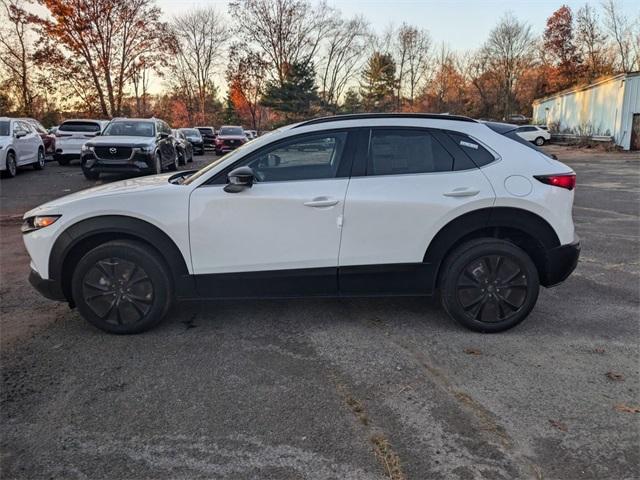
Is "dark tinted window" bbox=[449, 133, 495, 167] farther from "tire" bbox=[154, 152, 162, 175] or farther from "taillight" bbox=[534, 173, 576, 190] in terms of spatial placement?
"tire" bbox=[154, 152, 162, 175]

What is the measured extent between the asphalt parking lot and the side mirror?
119 centimetres

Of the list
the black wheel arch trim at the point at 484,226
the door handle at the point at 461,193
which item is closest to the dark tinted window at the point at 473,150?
the door handle at the point at 461,193

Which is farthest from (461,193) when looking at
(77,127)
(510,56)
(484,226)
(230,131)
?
(510,56)

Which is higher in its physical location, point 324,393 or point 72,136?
point 72,136

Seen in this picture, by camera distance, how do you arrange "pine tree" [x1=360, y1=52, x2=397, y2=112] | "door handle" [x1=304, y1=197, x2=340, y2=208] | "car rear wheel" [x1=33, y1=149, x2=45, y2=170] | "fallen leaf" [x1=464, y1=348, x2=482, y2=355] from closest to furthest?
"fallen leaf" [x1=464, y1=348, x2=482, y2=355] < "door handle" [x1=304, y1=197, x2=340, y2=208] < "car rear wheel" [x1=33, y1=149, x2=45, y2=170] < "pine tree" [x1=360, y1=52, x2=397, y2=112]

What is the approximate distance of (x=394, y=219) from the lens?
12.3 feet

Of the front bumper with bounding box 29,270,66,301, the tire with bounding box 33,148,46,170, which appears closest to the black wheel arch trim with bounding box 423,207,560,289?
the front bumper with bounding box 29,270,66,301

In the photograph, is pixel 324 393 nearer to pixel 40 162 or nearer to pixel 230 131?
pixel 40 162

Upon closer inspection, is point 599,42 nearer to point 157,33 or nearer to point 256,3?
point 256,3

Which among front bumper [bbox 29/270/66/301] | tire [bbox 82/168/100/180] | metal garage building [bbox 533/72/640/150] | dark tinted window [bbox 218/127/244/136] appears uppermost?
metal garage building [bbox 533/72/640/150]

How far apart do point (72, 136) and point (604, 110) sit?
28857 millimetres

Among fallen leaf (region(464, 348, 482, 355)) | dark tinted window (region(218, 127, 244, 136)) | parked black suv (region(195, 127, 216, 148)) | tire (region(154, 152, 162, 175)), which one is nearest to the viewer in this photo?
fallen leaf (region(464, 348, 482, 355))

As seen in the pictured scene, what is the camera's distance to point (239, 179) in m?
3.62

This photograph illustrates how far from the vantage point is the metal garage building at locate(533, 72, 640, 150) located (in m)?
25.9
